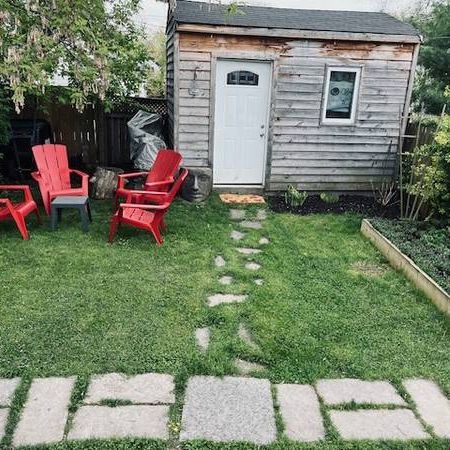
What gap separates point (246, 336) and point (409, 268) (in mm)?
1908

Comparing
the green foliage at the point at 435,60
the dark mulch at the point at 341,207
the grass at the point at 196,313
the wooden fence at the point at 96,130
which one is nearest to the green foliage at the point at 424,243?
the grass at the point at 196,313

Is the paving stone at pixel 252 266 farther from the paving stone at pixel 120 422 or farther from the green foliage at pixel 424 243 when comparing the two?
the paving stone at pixel 120 422

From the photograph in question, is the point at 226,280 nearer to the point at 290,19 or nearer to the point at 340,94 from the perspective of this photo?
the point at 340,94

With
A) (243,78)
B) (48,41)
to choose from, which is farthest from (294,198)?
(48,41)

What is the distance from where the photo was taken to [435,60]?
11055 mm

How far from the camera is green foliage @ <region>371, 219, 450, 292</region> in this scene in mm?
3994

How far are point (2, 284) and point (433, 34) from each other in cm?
1154

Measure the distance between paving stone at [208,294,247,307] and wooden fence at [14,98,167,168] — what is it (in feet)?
16.8

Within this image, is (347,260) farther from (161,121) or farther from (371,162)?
(161,121)

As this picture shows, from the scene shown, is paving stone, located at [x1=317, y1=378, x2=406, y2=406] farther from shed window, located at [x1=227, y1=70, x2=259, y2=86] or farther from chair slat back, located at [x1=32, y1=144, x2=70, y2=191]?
shed window, located at [x1=227, y1=70, x2=259, y2=86]

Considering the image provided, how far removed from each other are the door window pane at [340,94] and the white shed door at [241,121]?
0.93m

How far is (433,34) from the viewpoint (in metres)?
11.2

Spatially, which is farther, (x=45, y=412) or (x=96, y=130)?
(x=96, y=130)

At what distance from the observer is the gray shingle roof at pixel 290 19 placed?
611cm
